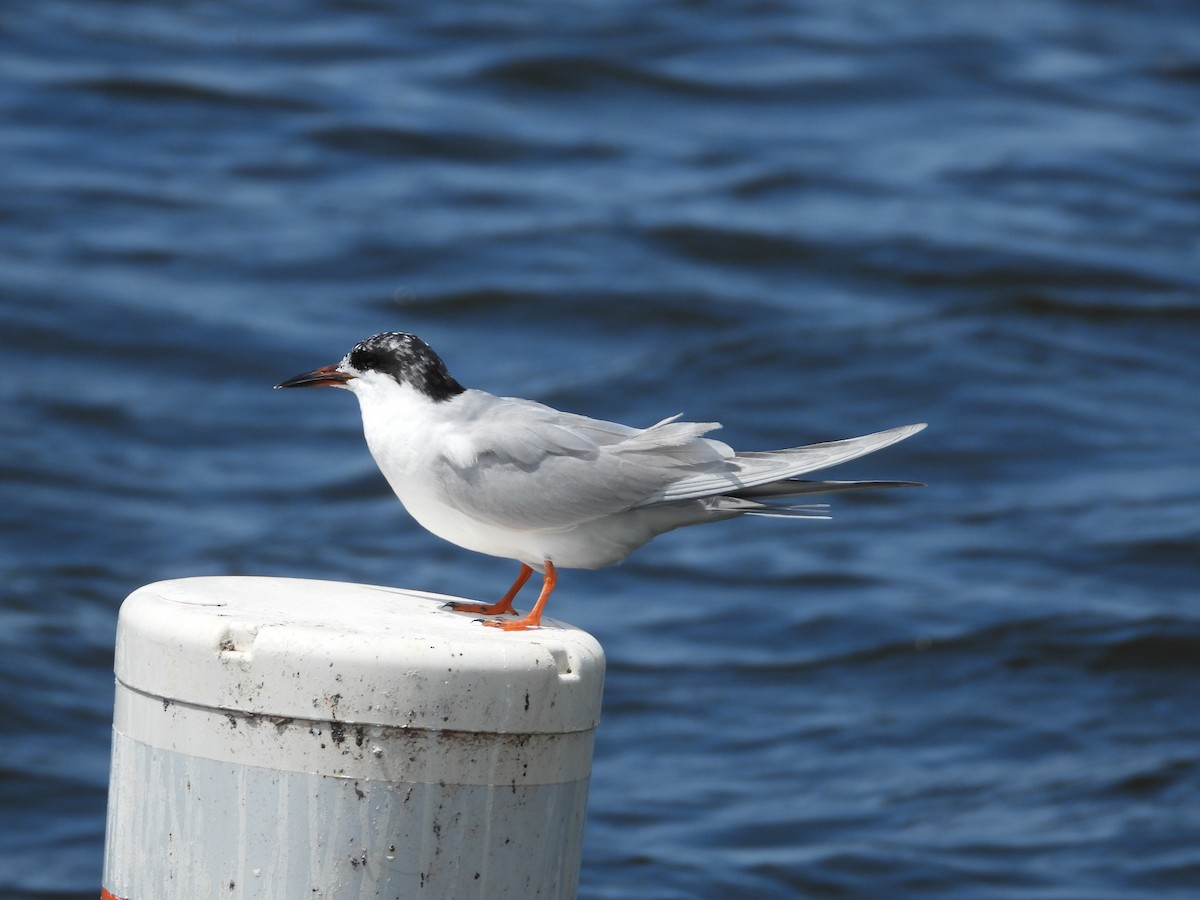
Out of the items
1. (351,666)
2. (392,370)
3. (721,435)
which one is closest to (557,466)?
(392,370)

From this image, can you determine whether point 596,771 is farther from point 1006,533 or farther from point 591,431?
point 591,431

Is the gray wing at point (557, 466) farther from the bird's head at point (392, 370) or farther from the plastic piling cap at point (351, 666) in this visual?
the plastic piling cap at point (351, 666)

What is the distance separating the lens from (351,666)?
112 inches

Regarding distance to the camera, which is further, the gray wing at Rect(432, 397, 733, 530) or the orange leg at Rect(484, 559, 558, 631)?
the gray wing at Rect(432, 397, 733, 530)

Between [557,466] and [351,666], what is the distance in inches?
40.4

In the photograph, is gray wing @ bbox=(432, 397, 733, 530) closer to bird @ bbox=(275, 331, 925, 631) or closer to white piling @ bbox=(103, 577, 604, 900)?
bird @ bbox=(275, 331, 925, 631)

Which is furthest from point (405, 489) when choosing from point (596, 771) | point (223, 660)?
point (596, 771)

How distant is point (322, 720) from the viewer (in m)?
2.86

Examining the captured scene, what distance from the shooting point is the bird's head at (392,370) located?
383 cm

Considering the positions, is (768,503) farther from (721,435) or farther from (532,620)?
(721,435)

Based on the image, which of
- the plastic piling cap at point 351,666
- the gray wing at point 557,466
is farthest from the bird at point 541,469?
the plastic piling cap at point 351,666

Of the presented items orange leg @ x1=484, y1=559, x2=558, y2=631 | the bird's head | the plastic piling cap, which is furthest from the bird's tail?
the plastic piling cap

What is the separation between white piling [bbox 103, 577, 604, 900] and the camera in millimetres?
2865

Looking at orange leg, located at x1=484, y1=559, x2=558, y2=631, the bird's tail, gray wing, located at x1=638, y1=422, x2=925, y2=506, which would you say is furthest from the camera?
the bird's tail
